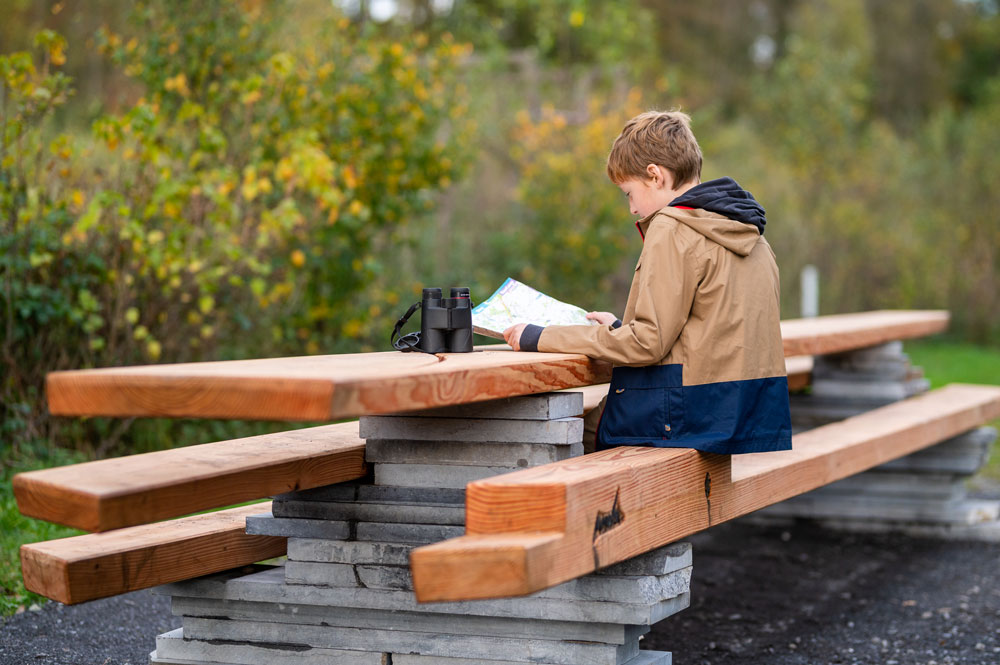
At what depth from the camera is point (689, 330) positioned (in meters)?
3.12

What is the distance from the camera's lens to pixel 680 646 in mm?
4258

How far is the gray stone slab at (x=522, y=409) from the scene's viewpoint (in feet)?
9.82

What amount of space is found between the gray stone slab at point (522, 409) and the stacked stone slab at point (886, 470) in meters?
3.38

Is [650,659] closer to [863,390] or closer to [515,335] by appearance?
[515,335]

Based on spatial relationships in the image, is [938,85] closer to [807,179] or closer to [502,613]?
[807,179]

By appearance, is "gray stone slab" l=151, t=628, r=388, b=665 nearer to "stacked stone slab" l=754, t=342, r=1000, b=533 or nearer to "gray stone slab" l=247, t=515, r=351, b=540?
"gray stone slab" l=247, t=515, r=351, b=540

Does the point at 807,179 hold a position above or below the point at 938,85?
below

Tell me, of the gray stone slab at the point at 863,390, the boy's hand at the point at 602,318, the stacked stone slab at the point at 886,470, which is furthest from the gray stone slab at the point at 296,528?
the gray stone slab at the point at 863,390

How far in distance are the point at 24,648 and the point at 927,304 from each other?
43.9ft

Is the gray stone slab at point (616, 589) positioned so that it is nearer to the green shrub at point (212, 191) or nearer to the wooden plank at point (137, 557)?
the wooden plank at point (137, 557)

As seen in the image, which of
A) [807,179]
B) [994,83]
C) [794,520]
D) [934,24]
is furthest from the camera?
[934,24]

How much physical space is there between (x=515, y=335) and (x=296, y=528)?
82cm

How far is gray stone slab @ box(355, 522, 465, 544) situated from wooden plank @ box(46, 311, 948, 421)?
48 centimetres

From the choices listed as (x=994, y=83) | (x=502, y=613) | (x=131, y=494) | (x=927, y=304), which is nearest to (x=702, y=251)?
(x=502, y=613)
